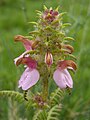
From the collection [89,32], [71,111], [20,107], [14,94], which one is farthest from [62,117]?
[89,32]

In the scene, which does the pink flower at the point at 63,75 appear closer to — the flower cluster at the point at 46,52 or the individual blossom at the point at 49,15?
the flower cluster at the point at 46,52

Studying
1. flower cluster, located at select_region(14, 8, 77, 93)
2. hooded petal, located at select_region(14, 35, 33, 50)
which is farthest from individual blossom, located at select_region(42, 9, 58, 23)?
hooded petal, located at select_region(14, 35, 33, 50)

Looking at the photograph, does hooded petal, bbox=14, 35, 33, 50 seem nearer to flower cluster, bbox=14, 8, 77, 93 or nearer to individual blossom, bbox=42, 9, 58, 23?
flower cluster, bbox=14, 8, 77, 93

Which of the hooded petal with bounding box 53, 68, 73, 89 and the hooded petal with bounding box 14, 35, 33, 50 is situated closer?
the hooded petal with bounding box 53, 68, 73, 89

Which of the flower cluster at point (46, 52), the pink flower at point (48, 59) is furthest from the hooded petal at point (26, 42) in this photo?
the pink flower at point (48, 59)

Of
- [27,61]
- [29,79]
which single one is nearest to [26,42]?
[27,61]

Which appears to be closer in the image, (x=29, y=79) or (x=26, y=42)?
(x=29, y=79)

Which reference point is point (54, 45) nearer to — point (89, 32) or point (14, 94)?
point (14, 94)

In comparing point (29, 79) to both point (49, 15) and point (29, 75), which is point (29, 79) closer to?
point (29, 75)
